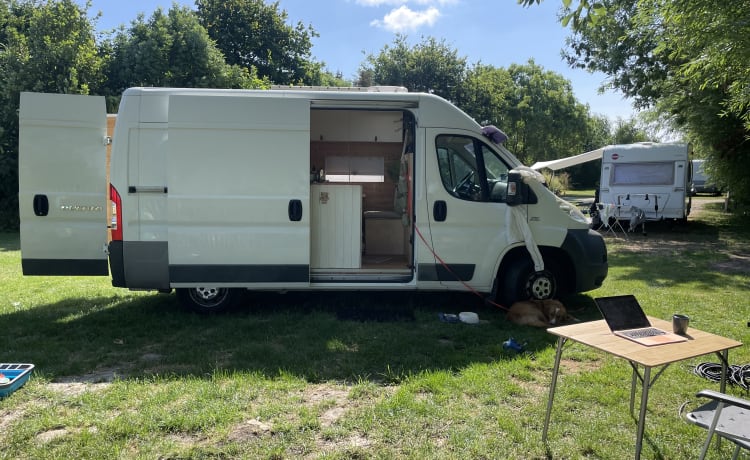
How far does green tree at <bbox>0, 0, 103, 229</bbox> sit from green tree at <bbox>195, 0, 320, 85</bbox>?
8.25 m

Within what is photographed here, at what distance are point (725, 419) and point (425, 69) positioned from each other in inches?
1041

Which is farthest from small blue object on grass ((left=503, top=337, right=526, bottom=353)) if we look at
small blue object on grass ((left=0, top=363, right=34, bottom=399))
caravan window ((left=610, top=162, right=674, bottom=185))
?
caravan window ((left=610, top=162, right=674, bottom=185))

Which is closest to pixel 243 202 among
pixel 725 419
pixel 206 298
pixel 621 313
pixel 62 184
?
pixel 206 298

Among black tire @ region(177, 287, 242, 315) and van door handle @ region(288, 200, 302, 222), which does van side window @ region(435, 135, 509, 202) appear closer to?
van door handle @ region(288, 200, 302, 222)

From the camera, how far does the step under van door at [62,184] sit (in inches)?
223

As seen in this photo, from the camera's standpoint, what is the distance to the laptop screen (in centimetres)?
322

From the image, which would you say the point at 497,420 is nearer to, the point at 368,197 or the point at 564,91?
the point at 368,197

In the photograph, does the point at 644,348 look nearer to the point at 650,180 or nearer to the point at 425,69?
the point at 650,180

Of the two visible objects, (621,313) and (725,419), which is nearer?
(725,419)

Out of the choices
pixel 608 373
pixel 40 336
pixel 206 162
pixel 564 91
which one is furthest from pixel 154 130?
pixel 564 91

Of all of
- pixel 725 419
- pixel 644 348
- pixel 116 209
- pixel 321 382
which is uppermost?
pixel 116 209

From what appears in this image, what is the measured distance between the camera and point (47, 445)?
3.23 m

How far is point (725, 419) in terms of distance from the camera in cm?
264

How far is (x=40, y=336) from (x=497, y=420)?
464cm
